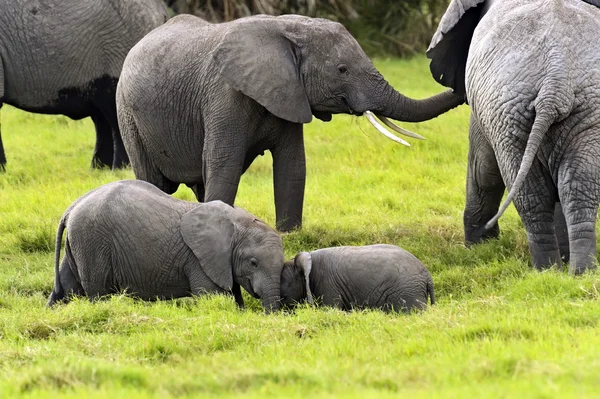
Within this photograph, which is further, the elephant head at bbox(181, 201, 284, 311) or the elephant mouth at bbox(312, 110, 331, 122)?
the elephant mouth at bbox(312, 110, 331, 122)

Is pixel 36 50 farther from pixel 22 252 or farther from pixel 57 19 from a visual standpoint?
pixel 22 252

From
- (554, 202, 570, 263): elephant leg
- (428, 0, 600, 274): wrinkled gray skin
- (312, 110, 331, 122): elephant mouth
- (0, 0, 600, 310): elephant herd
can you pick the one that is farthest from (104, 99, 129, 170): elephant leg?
(554, 202, 570, 263): elephant leg

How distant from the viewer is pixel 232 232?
859cm

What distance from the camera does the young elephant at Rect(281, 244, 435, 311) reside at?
821cm

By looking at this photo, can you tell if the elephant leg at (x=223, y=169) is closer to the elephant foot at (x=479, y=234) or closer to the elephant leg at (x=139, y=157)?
the elephant leg at (x=139, y=157)

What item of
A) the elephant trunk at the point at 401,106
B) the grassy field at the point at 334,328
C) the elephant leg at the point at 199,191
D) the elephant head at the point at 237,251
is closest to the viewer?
the grassy field at the point at 334,328

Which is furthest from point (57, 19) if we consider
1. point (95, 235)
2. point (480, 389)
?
point (480, 389)

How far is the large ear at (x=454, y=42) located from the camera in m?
9.28

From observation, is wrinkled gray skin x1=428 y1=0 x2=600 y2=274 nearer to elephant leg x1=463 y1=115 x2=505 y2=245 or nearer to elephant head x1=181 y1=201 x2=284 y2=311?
elephant leg x1=463 y1=115 x2=505 y2=245

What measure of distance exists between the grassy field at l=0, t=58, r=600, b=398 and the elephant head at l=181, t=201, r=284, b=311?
306mm

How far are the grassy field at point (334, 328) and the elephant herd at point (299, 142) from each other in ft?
1.16

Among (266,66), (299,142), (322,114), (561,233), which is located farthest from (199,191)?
(561,233)

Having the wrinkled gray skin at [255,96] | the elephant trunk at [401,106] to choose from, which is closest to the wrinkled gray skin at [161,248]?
the wrinkled gray skin at [255,96]

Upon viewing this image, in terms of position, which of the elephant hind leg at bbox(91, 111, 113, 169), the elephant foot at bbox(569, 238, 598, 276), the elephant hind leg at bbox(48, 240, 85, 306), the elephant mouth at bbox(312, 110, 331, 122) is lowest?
the elephant hind leg at bbox(91, 111, 113, 169)
